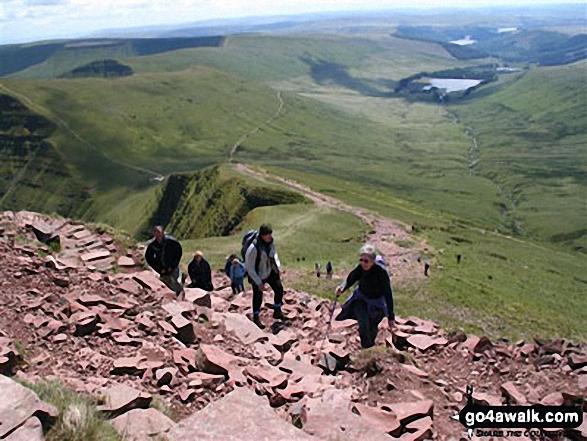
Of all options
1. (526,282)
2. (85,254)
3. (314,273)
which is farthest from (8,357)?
(526,282)

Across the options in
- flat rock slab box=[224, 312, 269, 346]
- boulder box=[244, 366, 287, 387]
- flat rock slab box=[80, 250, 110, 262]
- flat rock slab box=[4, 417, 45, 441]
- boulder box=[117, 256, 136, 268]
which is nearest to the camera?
flat rock slab box=[4, 417, 45, 441]

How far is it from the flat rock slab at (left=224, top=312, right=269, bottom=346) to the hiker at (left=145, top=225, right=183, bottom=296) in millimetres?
2907

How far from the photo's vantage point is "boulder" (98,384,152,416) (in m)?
8.76

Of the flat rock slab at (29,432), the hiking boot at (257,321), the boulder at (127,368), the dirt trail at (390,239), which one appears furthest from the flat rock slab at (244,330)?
the dirt trail at (390,239)

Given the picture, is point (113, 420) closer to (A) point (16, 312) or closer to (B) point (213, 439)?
(B) point (213, 439)

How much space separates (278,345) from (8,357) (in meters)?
6.87

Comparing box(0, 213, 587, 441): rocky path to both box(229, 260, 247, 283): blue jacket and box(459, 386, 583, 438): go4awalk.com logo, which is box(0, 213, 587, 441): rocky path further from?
box(229, 260, 247, 283): blue jacket

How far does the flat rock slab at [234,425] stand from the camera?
812cm

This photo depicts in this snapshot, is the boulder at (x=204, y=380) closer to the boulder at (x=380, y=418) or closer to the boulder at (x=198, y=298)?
the boulder at (x=380, y=418)

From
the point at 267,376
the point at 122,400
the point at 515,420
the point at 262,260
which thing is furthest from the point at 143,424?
the point at 262,260

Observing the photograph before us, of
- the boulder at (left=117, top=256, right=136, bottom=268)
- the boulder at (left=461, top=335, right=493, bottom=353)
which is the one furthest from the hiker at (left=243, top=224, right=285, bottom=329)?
the boulder at (left=117, top=256, right=136, bottom=268)

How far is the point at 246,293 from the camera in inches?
871

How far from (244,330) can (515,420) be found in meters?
7.51

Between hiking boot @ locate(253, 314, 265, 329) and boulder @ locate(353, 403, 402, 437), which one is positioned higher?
boulder @ locate(353, 403, 402, 437)
